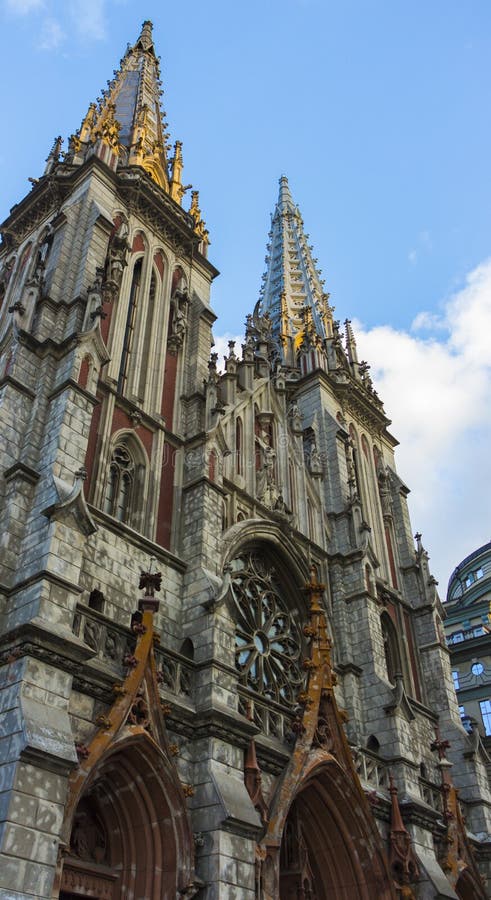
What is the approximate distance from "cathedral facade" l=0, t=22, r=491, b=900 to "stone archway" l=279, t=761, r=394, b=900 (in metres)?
0.05

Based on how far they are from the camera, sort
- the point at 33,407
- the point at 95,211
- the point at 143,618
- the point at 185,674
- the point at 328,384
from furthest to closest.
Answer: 1. the point at 328,384
2. the point at 95,211
3. the point at 33,407
4. the point at 185,674
5. the point at 143,618

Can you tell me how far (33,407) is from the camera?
16938 millimetres

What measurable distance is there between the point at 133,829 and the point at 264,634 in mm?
7391

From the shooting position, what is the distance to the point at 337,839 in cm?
1775

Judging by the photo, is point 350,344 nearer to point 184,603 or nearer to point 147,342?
point 147,342

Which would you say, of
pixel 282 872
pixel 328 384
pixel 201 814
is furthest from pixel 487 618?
pixel 201 814

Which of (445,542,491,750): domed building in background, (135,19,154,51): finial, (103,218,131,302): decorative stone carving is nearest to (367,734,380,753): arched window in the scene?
(445,542,491,750): domed building in background

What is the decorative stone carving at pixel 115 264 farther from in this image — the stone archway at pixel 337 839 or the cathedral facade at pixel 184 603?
the stone archway at pixel 337 839

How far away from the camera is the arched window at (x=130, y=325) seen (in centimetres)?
2055

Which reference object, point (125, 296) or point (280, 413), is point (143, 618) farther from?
point (280, 413)

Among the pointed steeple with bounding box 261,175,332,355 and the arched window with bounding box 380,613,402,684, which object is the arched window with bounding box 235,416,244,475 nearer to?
the arched window with bounding box 380,613,402,684

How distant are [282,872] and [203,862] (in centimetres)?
378

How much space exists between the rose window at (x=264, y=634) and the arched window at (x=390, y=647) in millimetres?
5178

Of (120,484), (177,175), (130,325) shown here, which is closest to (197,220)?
(177,175)
